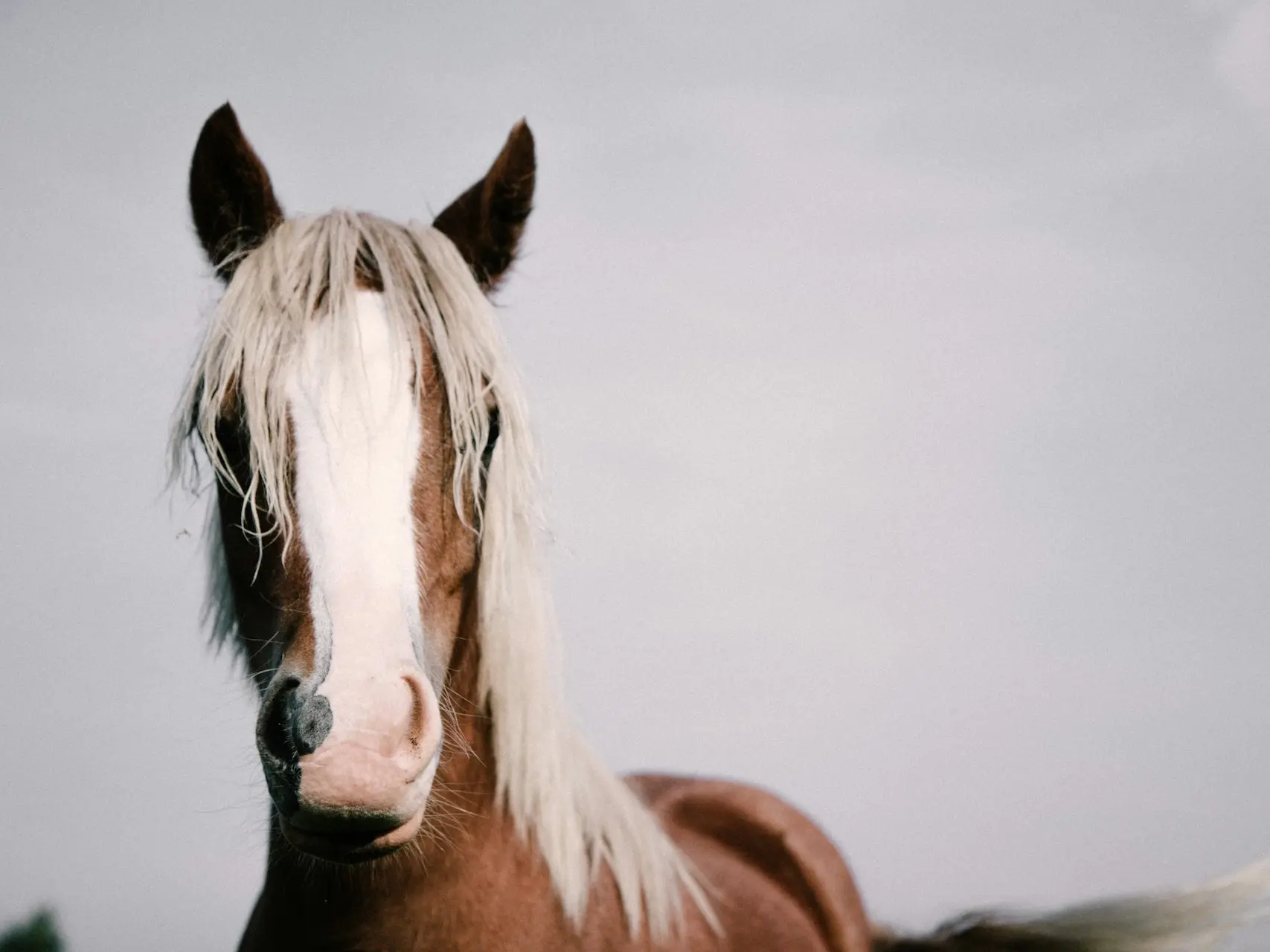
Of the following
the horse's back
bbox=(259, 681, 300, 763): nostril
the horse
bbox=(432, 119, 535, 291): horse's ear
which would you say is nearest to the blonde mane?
the horse

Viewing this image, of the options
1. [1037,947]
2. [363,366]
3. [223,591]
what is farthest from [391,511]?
[1037,947]

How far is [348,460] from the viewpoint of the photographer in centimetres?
214

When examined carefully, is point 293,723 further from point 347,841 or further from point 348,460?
point 348,460

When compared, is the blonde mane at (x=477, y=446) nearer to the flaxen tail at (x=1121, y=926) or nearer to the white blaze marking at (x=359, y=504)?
the white blaze marking at (x=359, y=504)

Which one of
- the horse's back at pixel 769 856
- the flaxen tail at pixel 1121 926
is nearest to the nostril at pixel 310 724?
the horse's back at pixel 769 856

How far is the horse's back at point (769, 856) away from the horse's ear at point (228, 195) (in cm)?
235

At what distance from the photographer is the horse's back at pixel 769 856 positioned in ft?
11.4

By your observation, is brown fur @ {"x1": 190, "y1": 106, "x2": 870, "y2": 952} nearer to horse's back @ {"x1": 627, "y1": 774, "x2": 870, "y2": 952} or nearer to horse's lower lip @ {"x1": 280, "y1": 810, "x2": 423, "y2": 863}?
horse's lower lip @ {"x1": 280, "y1": 810, "x2": 423, "y2": 863}

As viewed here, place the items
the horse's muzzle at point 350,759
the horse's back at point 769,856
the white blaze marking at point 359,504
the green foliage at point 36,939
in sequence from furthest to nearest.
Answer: the green foliage at point 36,939, the horse's back at point 769,856, the white blaze marking at point 359,504, the horse's muzzle at point 350,759

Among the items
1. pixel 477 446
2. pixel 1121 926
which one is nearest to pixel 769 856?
pixel 1121 926

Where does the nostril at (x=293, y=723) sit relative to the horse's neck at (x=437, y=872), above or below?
above

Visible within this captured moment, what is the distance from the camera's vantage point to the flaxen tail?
3.60 m

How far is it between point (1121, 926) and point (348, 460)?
3299mm

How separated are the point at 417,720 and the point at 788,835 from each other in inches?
91.0
